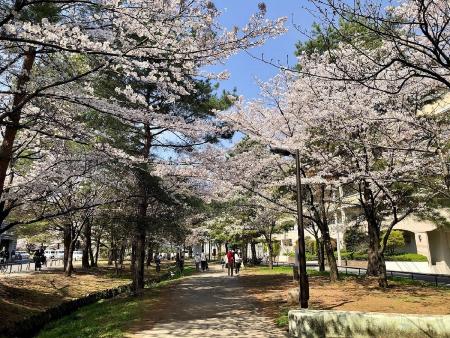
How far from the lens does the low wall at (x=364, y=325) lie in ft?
19.8

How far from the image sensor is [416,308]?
10.4 m

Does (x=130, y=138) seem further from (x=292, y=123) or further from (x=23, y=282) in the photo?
(x=23, y=282)

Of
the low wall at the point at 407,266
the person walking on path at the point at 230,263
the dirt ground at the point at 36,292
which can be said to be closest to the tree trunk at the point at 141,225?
the dirt ground at the point at 36,292

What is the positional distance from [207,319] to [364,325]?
4910mm

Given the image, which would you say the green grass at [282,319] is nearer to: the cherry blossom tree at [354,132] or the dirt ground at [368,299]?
the dirt ground at [368,299]

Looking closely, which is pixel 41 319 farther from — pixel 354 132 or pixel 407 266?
pixel 407 266

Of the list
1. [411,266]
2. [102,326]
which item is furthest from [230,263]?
[102,326]

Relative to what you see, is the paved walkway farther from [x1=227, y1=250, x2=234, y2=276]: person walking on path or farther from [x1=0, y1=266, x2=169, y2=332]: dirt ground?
[x1=227, y1=250, x2=234, y2=276]: person walking on path

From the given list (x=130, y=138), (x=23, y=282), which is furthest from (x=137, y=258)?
(x=23, y=282)

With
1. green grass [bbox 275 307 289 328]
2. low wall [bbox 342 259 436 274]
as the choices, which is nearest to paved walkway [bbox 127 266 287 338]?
green grass [bbox 275 307 289 328]

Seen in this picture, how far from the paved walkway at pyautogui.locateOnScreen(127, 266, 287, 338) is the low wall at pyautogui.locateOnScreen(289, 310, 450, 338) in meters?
1.11

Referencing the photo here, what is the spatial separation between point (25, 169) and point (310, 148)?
1217 cm

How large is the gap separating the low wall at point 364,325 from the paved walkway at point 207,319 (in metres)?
→ 1.11

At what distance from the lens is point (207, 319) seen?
33.9 feet
